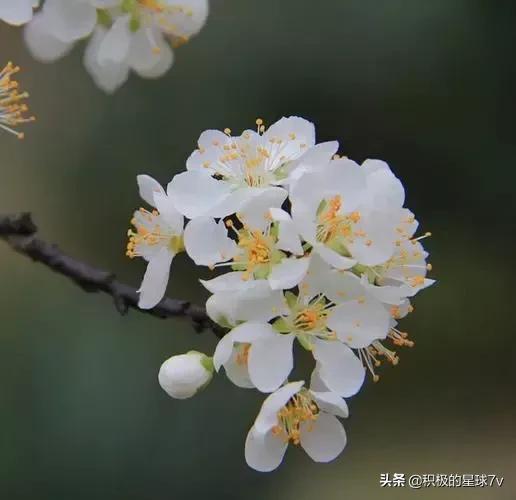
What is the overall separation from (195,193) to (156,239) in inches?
3.7

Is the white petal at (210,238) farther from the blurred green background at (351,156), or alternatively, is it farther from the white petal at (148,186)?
the blurred green background at (351,156)

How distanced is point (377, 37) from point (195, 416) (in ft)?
3.40

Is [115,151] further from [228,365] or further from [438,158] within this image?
[228,365]

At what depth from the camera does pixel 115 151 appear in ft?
7.19

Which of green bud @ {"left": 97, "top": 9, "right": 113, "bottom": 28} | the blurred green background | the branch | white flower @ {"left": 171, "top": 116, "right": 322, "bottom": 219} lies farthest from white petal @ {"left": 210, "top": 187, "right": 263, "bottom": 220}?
the blurred green background

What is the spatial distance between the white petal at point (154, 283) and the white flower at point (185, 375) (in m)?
0.06

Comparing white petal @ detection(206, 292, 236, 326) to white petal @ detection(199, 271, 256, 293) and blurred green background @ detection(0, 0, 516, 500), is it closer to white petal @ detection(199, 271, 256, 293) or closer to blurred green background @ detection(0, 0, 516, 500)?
white petal @ detection(199, 271, 256, 293)

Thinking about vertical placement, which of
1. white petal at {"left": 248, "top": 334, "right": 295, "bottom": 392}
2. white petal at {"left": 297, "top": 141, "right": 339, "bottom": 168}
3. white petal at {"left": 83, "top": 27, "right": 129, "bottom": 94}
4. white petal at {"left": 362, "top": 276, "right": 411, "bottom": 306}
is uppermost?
white petal at {"left": 83, "top": 27, "right": 129, "bottom": 94}

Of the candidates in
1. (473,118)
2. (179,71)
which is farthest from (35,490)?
(473,118)

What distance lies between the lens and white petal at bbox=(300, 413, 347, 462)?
0.70m

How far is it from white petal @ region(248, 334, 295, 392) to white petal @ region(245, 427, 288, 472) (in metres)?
0.06

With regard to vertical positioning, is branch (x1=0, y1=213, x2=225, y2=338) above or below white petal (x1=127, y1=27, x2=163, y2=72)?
below

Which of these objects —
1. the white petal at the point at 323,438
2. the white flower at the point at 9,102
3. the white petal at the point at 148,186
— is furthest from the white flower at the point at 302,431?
the white flower at the point at 9,102

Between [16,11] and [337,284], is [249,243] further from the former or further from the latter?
[16,11]
